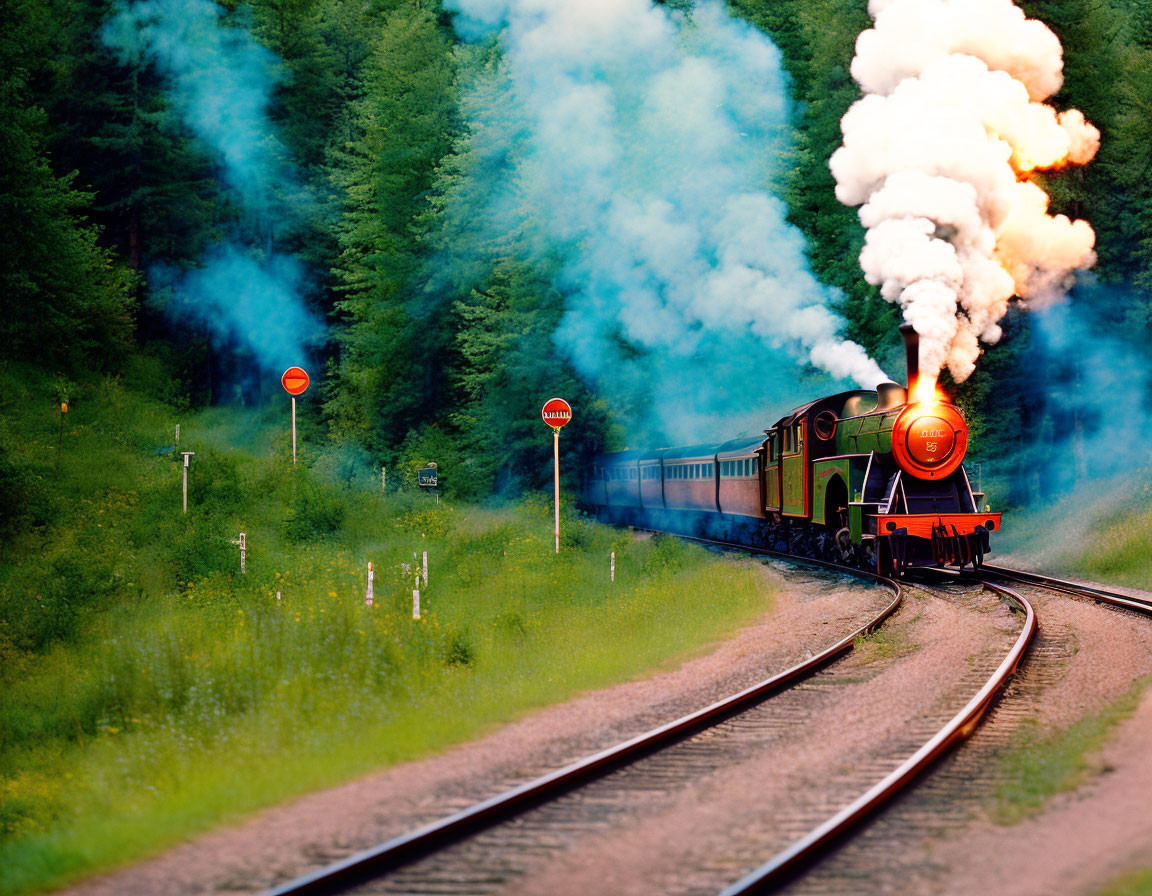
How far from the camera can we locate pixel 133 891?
527 centimetres

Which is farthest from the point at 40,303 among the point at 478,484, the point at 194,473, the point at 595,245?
the point at 595,245

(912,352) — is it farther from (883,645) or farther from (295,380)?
(295,380)

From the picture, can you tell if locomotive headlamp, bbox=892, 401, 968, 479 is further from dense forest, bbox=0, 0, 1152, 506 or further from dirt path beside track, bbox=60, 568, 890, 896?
dense forest, bbox=0, 0, 1152, 506

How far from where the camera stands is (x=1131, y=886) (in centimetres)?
498

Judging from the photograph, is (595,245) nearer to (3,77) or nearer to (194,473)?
(194,473)

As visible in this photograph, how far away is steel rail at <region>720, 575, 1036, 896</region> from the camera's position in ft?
16.7

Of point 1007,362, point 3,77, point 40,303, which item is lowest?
point 1007,362

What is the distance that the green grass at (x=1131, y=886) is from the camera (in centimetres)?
490

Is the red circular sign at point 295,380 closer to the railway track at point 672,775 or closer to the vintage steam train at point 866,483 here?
the vintage steam train at point 866,483

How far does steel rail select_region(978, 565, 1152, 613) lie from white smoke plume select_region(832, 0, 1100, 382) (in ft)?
12.0

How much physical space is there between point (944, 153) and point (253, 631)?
46.6 feet

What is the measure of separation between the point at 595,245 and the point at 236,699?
2206 centimetres

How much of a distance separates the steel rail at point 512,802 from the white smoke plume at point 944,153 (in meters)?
10.5

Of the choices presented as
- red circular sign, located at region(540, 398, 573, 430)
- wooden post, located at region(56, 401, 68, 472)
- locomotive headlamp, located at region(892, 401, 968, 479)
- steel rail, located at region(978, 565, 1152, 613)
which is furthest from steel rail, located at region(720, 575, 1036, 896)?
wooden post, located at region(56, 401, 68, 472)
